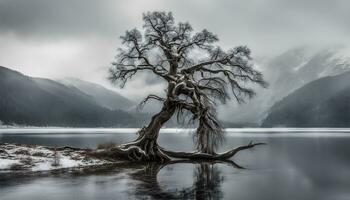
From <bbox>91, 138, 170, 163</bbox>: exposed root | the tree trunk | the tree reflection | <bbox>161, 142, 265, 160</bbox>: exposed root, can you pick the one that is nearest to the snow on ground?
<bbox>91, 138, 170, 163</bbox>: exposed root

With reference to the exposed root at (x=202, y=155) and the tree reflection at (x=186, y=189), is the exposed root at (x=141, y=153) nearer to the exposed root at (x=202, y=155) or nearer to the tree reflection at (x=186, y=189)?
the exposed root at (x=202, y=155)

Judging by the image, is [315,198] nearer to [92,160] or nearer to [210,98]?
[92,160]

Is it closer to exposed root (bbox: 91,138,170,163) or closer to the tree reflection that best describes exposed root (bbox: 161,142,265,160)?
exposed root (bbox: 91,138,170,163)

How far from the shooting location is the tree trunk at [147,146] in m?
33.0

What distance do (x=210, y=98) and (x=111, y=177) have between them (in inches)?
668

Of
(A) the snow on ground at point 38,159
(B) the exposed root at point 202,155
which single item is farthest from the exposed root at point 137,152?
(B) the exposed root at point 202,155

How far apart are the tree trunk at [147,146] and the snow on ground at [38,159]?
7.75 ft

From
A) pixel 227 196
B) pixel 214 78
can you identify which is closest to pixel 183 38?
pixel 214 78

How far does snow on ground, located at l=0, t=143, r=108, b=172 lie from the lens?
84.0ft

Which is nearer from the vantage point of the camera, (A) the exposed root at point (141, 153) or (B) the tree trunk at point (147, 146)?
(A) the exposed root at point (141, 153)

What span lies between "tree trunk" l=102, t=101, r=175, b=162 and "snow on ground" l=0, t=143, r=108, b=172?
93.0 inches

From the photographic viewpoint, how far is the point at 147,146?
3462 centimetres

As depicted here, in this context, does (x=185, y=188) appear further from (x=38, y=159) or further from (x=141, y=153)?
(x=141, y=153)

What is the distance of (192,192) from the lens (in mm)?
17734
